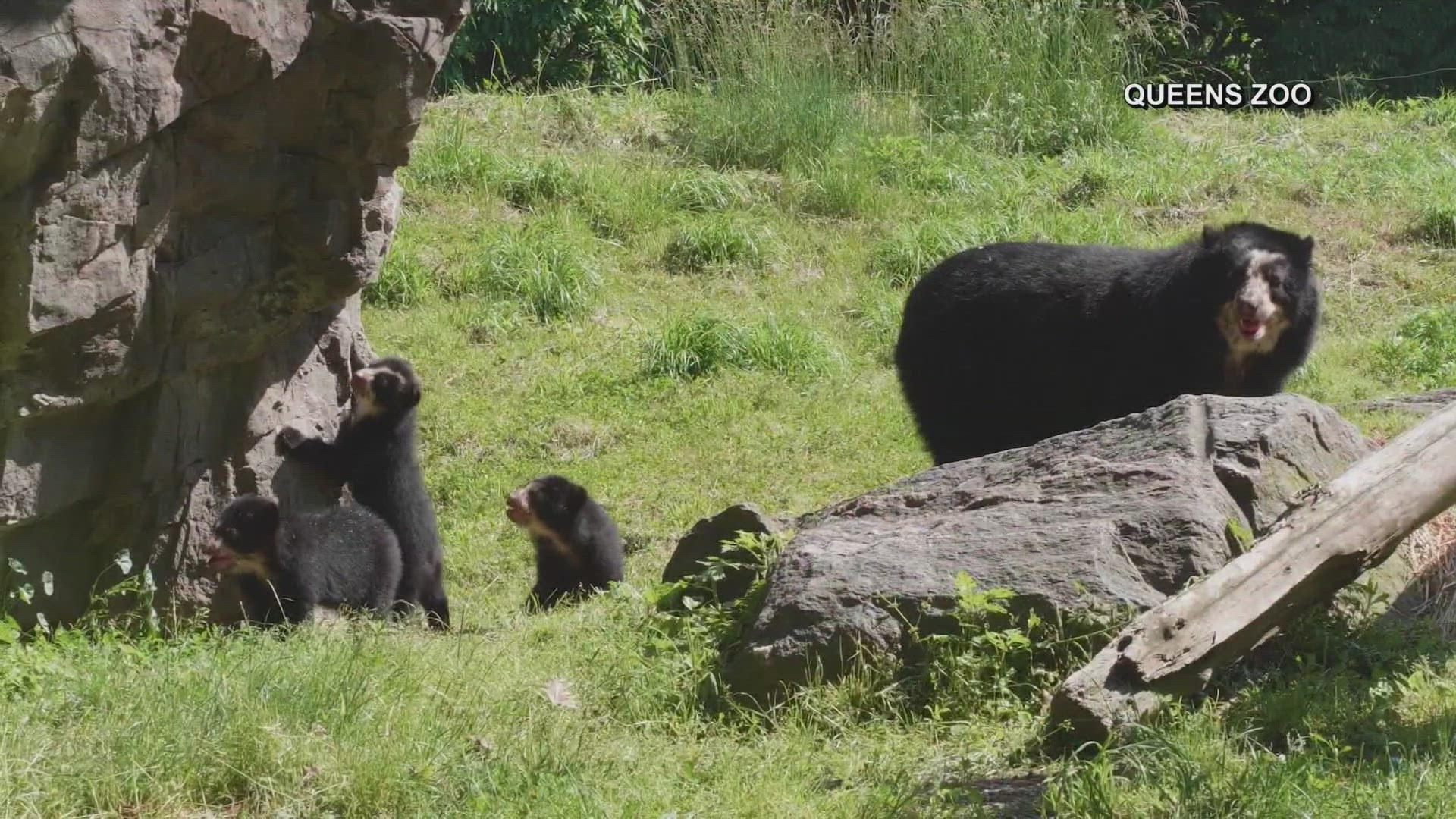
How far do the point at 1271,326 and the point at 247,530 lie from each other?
5000mm

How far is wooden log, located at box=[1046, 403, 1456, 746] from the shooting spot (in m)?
4.50

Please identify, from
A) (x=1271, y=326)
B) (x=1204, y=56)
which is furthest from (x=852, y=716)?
(x=1204, y=56)

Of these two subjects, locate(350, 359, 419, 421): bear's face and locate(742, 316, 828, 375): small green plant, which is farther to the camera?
locate(742, 316, 828, 375): small green plant

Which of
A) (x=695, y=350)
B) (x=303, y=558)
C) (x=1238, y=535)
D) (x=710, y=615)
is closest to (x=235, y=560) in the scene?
(x=303, y=558)

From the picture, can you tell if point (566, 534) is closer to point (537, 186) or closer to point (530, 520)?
point (530, 520)

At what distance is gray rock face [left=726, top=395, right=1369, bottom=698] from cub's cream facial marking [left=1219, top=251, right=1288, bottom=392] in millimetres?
1801

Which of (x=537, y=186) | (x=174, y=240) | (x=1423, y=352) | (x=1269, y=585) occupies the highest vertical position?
(x=174, y=240)

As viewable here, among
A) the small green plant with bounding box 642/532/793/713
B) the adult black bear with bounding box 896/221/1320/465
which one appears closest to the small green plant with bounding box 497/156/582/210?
the adult black bear with bounding box 896/221/1320/465

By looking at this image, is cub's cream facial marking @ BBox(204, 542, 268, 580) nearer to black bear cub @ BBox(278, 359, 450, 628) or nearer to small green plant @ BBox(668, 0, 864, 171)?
black bear cub @ BBox(278, 359, 450, 628)

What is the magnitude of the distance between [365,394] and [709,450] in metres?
2.96

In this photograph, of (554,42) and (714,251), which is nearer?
(714,251)

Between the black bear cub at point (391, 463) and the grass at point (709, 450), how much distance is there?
30 cm

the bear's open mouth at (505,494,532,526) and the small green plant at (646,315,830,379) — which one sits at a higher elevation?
the small green plant at (646,315,830,379)

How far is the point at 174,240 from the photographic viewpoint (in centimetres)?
652
